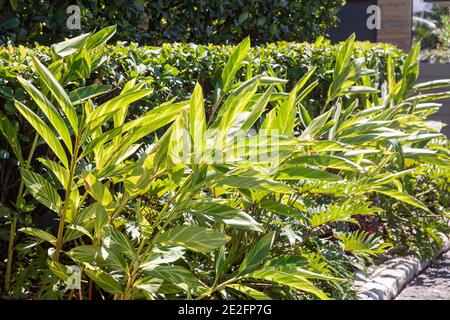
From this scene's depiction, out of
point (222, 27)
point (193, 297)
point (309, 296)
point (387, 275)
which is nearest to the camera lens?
point (193, 297)

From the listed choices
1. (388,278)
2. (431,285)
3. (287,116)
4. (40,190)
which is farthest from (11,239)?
(431,285)

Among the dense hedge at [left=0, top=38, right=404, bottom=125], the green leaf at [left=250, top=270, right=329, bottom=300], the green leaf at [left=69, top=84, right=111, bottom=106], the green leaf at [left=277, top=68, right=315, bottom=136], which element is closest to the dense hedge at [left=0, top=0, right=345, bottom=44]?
the dense hedge at [left=0, top=38, right=404, bottom=125]

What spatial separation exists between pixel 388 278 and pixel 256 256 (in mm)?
1998

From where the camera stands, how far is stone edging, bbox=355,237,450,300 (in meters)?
4.73

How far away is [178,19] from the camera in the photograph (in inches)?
250

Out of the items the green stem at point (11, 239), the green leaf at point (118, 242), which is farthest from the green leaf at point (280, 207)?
the green stem at point (11, 239)

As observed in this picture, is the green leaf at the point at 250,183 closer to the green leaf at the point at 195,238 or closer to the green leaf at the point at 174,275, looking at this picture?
the green leaf at the point at 195,238

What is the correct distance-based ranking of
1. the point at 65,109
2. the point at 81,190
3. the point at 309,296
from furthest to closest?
the point at 81,190 < the point at 309,296 < the point at 65,109

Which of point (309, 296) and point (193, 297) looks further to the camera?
point (309, 296)

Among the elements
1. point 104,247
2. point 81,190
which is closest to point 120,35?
point 81,190

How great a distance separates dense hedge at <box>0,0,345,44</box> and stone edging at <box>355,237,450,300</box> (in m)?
2.47

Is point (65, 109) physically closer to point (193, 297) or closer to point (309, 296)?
point (193, 297)
